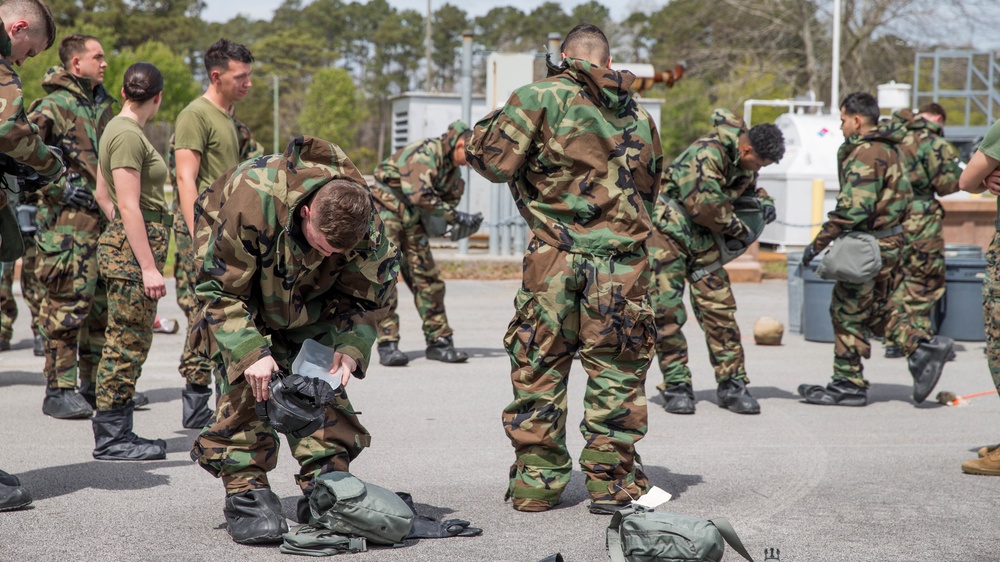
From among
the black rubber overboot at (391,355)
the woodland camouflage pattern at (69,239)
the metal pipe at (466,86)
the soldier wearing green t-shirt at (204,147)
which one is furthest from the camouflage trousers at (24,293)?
the metal pipe at (466,86)

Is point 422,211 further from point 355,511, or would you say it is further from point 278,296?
point 355,511

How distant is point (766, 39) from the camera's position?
38625 millimetres

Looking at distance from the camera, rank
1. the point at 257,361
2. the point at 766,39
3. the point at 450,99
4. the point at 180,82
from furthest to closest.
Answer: the point at 180,82, the point at 766,39, the point at 450,99, the point at 257,361

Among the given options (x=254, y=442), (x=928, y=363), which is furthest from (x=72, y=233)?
(x=928, y=363)

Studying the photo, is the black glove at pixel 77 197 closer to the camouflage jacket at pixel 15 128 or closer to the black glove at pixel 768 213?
the camouflage jacket at pixel 15 128

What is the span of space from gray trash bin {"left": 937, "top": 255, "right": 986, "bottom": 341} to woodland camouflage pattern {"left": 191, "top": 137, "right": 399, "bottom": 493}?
26.2 ft

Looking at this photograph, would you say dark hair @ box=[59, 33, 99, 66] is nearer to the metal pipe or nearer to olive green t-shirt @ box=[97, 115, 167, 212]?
olive green t-shirt @ box=[97, 115, 167, 212]

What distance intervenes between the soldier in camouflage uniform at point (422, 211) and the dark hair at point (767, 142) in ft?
8.62

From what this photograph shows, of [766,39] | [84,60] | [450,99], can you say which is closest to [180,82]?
[766,39]

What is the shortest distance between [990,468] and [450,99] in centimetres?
1436

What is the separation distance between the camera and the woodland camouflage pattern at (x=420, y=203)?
9.03 m

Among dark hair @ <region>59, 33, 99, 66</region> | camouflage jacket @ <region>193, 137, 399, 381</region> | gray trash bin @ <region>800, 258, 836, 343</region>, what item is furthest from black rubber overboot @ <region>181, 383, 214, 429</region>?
gray trash bin @ <region>800, 258, 836, 343</region>

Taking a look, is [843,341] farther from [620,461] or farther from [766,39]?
[766,39]

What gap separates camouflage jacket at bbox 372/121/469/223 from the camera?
29.5ft
